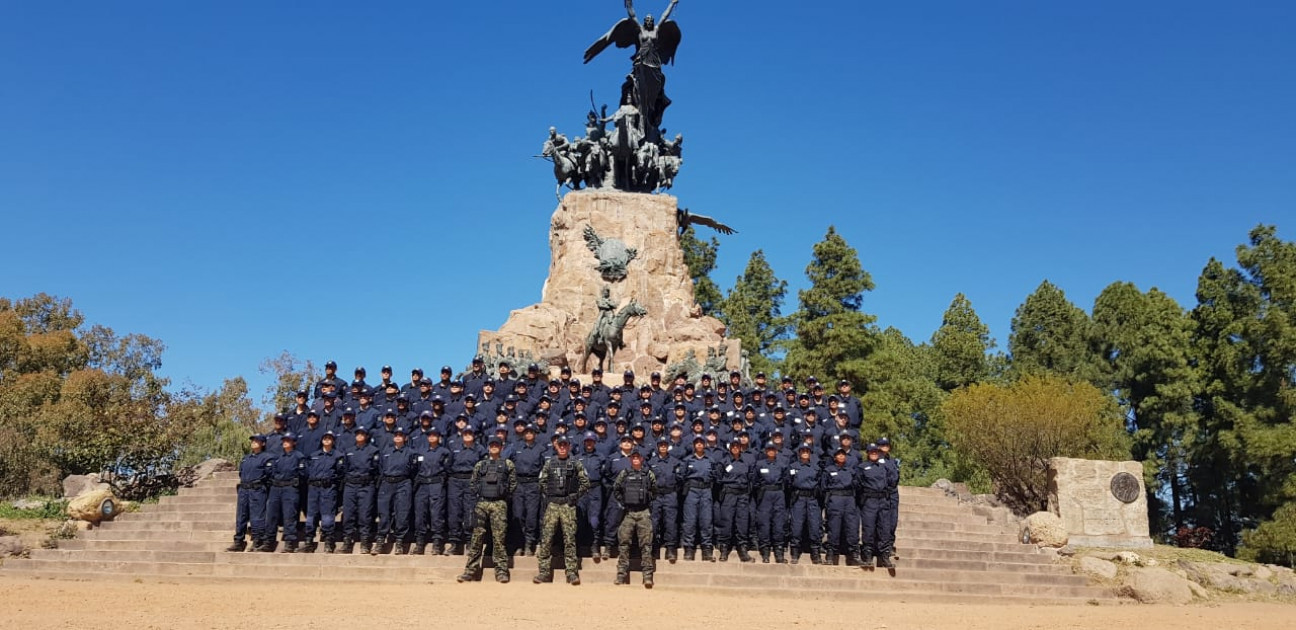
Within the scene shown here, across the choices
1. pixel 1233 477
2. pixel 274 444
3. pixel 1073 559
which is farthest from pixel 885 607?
pixel 1233 477

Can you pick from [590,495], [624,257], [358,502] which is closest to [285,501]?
[358,502]

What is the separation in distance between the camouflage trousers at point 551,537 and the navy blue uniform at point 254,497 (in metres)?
3.39

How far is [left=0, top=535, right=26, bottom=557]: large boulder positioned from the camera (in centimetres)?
1310

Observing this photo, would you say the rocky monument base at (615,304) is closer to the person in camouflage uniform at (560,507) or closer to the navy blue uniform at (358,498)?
the navy blue uniform at (358,498)

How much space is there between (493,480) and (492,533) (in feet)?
1.83

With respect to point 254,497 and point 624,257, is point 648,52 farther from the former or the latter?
point 254,497

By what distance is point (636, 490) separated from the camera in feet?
36.0

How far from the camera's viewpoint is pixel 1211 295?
28.9 metres

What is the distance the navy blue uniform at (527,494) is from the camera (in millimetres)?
11398

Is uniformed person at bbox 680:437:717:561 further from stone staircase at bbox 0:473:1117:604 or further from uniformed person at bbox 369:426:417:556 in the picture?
uniformed person at bbox 369:426:417:556

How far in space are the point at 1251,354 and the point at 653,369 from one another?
15966 millimetres

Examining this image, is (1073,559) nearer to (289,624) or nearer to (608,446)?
(608,446)

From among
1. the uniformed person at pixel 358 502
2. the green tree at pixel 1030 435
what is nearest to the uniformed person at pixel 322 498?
the uniformed person at pixel 358 502

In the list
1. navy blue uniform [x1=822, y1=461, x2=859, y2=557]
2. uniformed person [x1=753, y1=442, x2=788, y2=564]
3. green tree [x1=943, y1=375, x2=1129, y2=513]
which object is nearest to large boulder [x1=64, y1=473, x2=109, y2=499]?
uniformed person [x1=753, y1=442, x2=788, y2=564]
